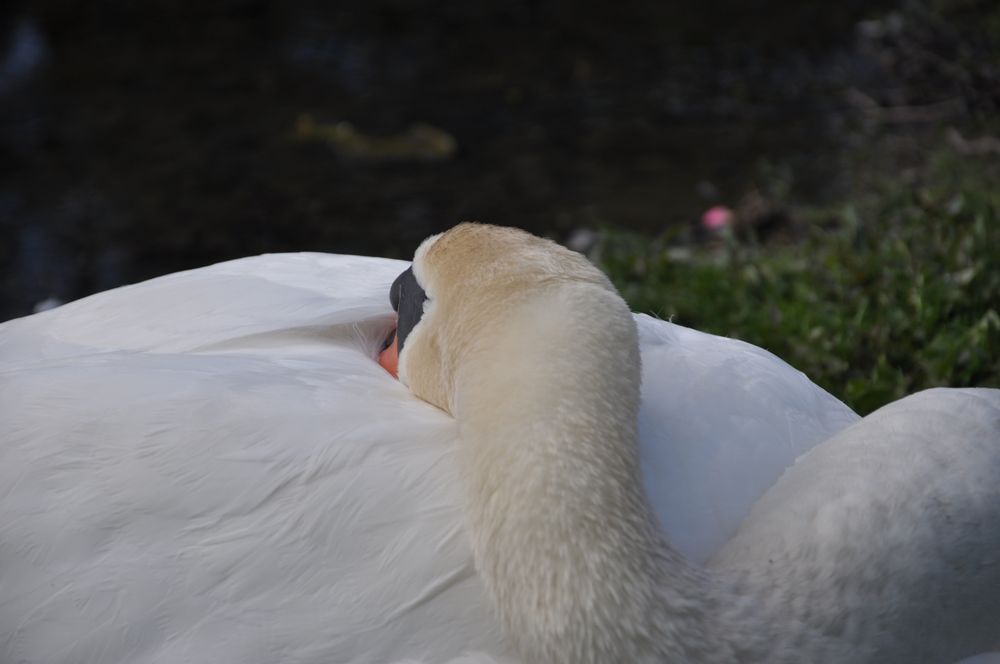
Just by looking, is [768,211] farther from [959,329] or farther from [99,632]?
[99,632]

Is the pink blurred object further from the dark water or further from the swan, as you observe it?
the swan

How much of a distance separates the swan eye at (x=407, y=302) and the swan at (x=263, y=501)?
0.19 ft

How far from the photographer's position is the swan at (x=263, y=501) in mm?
1742

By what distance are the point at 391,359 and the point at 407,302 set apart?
13 cm

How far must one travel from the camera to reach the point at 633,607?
1.54m

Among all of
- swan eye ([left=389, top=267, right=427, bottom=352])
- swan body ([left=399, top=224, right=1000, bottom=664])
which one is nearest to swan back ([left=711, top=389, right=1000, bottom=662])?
swan body ([left=399, top=224, right=1000, bottom=664])

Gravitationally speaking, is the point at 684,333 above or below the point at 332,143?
above

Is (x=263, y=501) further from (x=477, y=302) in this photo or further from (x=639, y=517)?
(x=639, y=517)

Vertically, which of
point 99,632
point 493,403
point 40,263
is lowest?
point 40,263

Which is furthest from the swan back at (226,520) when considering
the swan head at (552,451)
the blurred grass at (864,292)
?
the blurred grass at (864,292)

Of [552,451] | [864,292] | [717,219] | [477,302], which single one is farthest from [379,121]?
[552,451]

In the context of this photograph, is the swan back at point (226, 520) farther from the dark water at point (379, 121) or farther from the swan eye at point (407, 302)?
the dark water at point (379, 121)

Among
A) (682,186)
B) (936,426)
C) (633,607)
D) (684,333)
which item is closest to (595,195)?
(682,186)

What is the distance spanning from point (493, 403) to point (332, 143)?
177 inches
